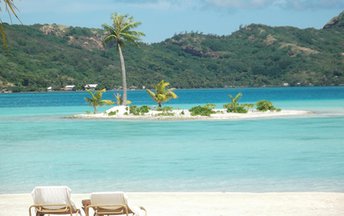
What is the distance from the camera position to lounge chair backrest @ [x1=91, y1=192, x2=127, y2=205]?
10.0 metres

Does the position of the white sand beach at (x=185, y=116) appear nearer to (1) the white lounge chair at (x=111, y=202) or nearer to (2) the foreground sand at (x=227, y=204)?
(2) the foreground sand at (x=227, y=204)

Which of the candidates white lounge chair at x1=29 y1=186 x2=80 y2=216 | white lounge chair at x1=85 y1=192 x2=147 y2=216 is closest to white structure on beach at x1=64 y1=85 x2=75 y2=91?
white lounge chair at x1=29 y1=186 x2=80 y2=216

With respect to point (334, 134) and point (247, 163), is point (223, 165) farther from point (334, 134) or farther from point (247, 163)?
point (334, 134)

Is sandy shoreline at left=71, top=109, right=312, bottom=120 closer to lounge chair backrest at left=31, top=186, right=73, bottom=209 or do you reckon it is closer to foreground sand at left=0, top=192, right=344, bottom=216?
foreground sand at left=0, top=192, right=344, bottom=216

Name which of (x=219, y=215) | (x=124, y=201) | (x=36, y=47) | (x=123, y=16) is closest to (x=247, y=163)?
(x=219, y=215)

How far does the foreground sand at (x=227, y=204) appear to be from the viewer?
12148 millimetres

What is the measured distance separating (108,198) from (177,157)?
47.4 feet

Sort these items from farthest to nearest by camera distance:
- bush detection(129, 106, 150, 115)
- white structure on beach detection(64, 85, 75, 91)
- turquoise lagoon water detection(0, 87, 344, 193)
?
white structure on beach detection(64, 85, 75, 91), bush detection(129, 106, 150, 115), turquoise lagoon water detection(0, 87, 344, 193)

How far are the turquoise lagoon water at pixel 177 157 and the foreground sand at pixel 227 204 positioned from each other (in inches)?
84.7

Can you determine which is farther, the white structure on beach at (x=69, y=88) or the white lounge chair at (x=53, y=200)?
the white structure on beach at (x=69, y=88)

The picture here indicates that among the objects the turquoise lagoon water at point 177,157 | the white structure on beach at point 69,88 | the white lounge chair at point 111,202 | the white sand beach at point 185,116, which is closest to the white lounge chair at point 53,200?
the white lounge chair at point 111,202

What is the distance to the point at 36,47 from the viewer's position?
198625 mm

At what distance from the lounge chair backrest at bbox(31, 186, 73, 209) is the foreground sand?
6.72ft

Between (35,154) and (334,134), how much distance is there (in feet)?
45.4
